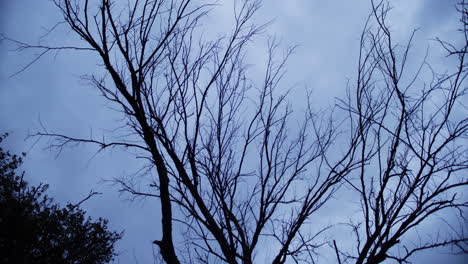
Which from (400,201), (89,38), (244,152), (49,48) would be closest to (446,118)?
(400,201)

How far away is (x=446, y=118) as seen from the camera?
2939mm

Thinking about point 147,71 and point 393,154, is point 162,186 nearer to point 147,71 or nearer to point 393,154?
point 147,71

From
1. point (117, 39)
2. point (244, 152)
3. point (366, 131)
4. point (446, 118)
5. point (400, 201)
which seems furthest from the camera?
point (244, 152)

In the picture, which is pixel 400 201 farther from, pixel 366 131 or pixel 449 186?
pixel 366 131

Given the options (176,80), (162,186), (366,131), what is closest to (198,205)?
(162,186)

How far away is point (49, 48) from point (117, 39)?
3.19 feet

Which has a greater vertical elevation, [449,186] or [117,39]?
[117,39]

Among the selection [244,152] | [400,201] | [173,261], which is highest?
[244,152]

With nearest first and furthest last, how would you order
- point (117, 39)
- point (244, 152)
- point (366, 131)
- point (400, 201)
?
point (400, 201) < point (366, 131) < point (117, 39) < point (244, 152)

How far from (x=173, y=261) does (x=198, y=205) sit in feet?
2.33

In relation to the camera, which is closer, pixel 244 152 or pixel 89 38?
pixel 89 38

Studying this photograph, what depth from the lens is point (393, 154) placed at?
10.2ft

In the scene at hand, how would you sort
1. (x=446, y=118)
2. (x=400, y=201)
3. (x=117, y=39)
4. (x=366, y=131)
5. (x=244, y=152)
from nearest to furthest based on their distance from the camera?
(x=446, y=118), (x=400, y=201), (x=366, y=131), (x=117, y=39), (x=244, y=152)

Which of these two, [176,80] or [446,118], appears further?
[176,80]
